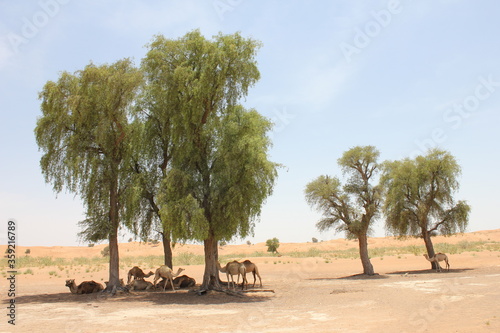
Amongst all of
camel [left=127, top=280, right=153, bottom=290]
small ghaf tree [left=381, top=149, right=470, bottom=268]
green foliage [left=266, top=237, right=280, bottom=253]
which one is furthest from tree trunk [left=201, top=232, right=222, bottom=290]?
green foliage [left=266, top=237, right=280, bottom=253]

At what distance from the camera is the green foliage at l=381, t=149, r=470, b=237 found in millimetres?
33594

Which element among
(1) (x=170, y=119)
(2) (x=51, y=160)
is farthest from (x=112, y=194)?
(1) (x=170, y=119)

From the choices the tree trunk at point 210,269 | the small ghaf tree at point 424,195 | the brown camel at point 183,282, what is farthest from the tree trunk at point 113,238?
the small ghaf tree at point 424,195

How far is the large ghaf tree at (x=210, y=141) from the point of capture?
2012 cm

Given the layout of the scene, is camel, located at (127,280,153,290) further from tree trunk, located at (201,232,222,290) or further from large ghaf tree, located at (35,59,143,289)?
tree trunk, located at (201,232,222,290)

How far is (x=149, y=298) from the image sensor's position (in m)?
20.3

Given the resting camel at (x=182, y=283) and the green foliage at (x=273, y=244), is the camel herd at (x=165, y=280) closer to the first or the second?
the resting camel at (x=182, y=283)

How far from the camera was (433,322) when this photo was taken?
11.2 m

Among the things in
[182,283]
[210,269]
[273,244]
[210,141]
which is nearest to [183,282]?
[182,283]

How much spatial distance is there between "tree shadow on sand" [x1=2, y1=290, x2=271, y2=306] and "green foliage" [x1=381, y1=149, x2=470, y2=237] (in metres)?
18.9

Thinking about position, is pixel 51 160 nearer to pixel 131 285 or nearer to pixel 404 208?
pixel 131 285

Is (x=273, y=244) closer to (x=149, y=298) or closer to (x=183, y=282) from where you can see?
(x=183, y=282)

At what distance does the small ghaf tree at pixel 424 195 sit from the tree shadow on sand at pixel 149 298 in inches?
743

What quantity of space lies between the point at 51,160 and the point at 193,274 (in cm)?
Answer: 1959
